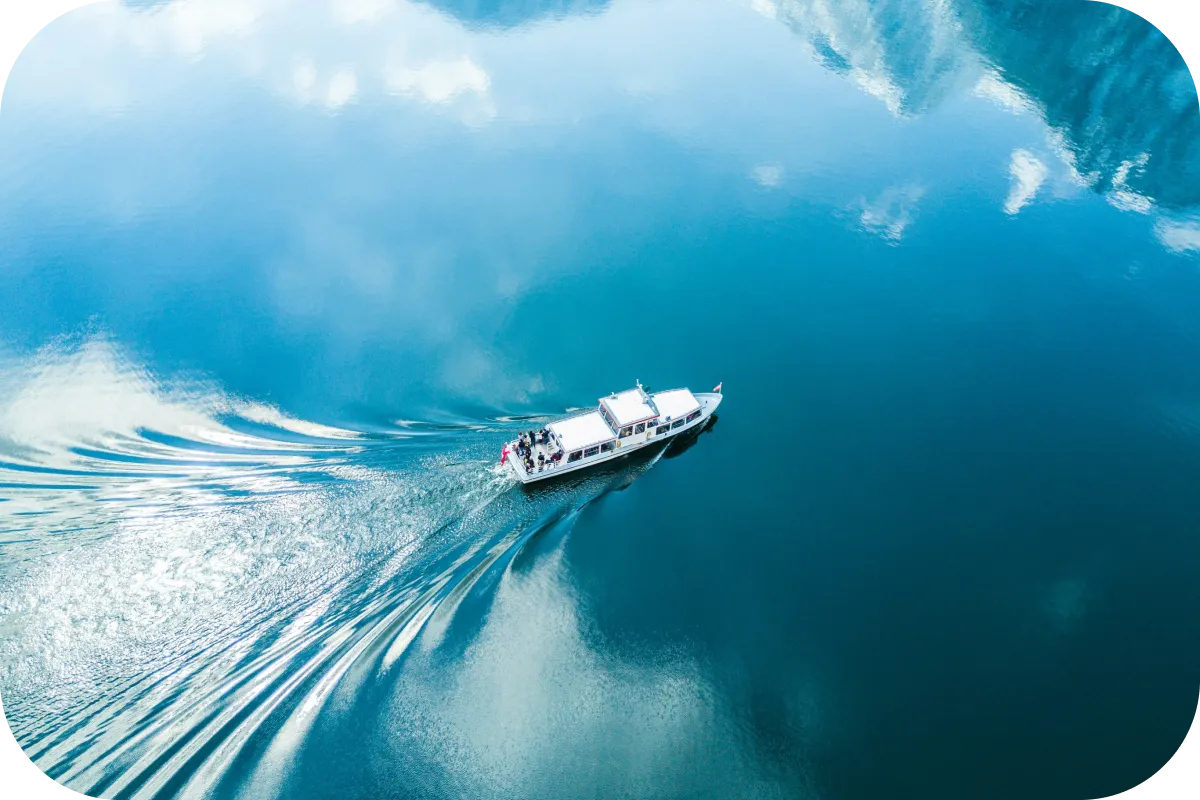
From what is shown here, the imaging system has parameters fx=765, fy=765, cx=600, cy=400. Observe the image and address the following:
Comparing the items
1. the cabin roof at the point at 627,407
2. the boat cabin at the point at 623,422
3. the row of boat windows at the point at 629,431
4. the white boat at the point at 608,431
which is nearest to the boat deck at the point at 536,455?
the white boat at the point at 608,431

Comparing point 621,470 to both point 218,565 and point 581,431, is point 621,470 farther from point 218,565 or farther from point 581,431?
point 218,565

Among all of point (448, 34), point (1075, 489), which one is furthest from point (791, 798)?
point (448, 34)

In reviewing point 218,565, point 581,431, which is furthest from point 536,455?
point 218,565

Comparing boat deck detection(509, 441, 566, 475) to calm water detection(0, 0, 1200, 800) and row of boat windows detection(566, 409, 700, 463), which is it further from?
calm water detection(0, 0, 1200, 800)

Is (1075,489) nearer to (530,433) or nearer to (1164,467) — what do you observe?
(1164,467)

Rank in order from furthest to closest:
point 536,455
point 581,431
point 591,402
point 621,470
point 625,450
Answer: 1. point 591,402
2. point 625,450
3. point 621,470
4. point 581,431
5. point 536,455
